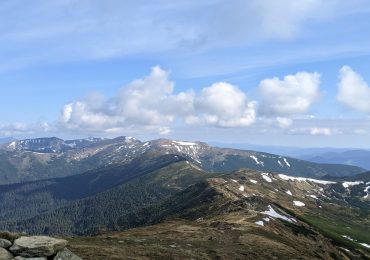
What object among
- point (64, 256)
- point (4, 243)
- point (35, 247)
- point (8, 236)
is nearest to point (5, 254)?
point (4, 243)

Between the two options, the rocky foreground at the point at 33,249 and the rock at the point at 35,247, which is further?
the rock at the point at 35,247

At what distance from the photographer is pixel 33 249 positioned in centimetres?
4178

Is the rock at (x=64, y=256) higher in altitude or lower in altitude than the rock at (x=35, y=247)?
lower

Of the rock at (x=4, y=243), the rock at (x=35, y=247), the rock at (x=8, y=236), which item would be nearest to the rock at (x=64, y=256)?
the rock at (x=35, y=247)

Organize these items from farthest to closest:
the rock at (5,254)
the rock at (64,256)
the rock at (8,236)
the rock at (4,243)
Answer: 1. the rock at (8,236)
2. the rock at (64,256)
3. the rock at (4,243)
4. the rock at (5,254)

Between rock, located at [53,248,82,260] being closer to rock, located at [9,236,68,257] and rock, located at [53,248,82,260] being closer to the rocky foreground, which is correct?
the rocky foreground

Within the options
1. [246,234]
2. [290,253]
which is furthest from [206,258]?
[246,234]

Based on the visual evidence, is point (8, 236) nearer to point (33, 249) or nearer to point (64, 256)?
point (33, 249)

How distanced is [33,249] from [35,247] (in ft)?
0.95

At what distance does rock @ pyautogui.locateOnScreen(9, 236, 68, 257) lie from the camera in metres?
41.8

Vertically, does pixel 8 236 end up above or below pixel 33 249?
above

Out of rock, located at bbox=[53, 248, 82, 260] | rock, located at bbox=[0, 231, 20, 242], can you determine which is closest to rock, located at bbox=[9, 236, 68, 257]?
rock, located at bbox=[53, 248, 82, 260]

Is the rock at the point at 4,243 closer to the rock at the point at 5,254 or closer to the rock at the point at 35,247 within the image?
the rock at the point at 35,247

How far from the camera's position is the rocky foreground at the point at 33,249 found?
41469mm
